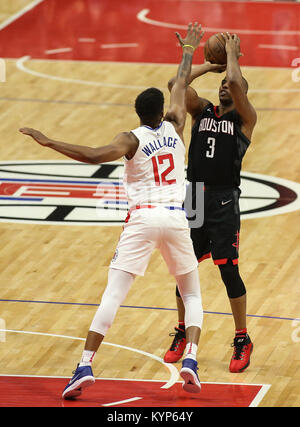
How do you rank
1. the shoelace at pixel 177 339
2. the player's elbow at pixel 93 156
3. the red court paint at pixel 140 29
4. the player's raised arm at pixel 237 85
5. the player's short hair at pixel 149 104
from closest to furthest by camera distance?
the player's elbow at pixel 93 156 → the player's short hair at pixel 149 104 → the player's raised arm at pixel 237 85 → the shoelace at pixel 177 339 → the red court paint at pixel 140 29

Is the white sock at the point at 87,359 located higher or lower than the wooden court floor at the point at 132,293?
higher

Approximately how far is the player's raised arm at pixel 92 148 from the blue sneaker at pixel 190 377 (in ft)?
4.66

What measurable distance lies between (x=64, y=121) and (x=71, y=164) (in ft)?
5.47

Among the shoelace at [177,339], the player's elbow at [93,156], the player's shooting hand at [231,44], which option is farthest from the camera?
the shoelace at [177,339]

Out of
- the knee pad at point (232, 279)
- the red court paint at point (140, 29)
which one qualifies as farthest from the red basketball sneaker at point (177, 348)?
the red court paint at point (140, 29)

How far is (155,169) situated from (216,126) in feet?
2.88

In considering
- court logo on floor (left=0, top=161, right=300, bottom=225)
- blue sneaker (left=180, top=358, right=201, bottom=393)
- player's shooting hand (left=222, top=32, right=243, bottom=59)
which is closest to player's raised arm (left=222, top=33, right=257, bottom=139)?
player's shooting hand (left=222, top=32, right=243, bottom=59)

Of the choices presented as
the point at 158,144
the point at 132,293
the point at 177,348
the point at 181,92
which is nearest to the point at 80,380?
the point at 177,348

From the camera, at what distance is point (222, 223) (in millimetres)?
8250

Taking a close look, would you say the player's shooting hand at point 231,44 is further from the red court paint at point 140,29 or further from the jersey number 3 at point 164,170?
the red court paint at point 140,29

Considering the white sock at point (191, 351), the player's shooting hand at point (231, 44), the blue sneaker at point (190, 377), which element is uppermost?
the player's shooting hand at point (231, 44)

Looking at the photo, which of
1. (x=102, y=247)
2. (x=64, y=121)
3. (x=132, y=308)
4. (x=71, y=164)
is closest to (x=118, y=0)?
(x=64, y=121)

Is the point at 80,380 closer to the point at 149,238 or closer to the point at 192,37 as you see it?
the point at 149,238

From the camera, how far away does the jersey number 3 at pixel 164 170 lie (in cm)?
753
